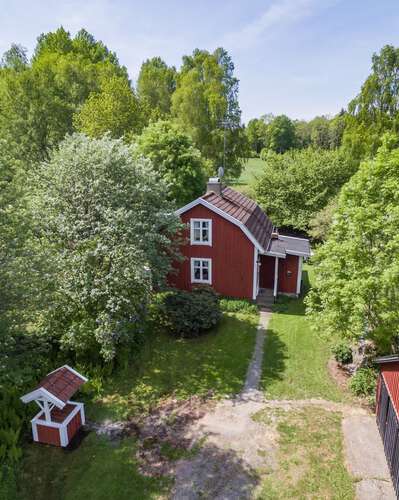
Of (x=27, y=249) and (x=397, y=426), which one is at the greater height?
(x=27, y=249)

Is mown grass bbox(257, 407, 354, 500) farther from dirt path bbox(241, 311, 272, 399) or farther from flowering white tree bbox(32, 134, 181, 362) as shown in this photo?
flowering white tree bbox(32, 134, 181, 362)

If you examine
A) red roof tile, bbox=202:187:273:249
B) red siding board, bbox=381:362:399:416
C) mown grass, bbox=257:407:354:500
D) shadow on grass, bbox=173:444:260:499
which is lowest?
shadow on grass, bbox=173:444:260:499

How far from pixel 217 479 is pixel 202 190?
22.6m

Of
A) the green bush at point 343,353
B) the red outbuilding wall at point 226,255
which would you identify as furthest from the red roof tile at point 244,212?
the green bush at point 343,353

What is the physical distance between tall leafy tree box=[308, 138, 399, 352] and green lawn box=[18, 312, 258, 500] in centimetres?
464

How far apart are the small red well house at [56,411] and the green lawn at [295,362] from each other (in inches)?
275

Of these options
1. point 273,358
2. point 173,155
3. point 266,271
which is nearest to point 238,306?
point 266,271

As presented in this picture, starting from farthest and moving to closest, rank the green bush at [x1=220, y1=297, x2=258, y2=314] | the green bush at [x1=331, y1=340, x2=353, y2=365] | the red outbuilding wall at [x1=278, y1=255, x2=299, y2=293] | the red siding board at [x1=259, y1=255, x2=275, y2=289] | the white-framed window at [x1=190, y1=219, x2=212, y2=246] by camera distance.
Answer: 1. the red siding board at [x1=259, y1=255, x2=275, y2=289]
2. the red outbuilding wall at [x1=278, y1=255, x2=299, y2=293]
3. the white-framed window at [x1=190, y1=219, x2=212, y2=246]
4. the green bush at [x1=220, y1=297, x2=258, y2=314]
5. the green bush at [x1=331, y1=340, x2=353, y2=365]

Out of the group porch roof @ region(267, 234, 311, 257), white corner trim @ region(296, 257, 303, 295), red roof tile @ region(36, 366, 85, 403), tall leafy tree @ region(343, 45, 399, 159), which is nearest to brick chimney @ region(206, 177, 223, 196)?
porch roof @ region(267, 234, 311, 257)

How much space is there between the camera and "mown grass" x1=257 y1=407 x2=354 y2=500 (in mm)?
9336

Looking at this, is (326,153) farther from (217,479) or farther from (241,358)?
(217,479)

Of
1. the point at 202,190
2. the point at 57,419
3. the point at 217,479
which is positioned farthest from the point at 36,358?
the point at 202,190

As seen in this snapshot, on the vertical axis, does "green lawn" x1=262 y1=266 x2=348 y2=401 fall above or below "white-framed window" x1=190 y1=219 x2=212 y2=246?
below

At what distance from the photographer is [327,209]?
29500 millimetres
